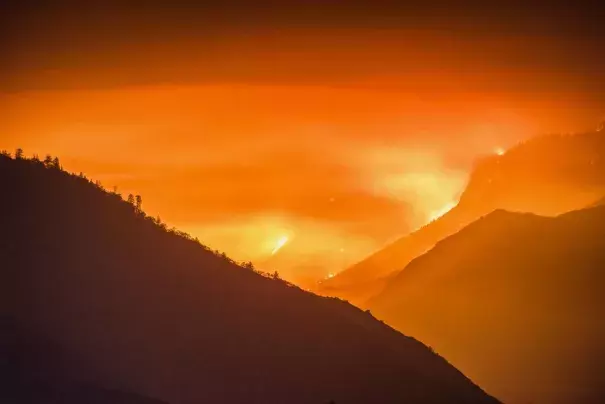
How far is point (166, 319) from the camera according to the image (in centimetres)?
7388

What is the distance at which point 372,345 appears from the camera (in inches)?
3287

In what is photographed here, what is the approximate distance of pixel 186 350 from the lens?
71188 mm

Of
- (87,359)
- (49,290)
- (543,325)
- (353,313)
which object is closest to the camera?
(87,359)

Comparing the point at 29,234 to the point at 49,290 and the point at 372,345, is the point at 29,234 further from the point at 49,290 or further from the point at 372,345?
the point at 372,345

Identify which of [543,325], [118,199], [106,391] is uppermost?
[543,325]

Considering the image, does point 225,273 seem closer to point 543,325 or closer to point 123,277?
point 123,277

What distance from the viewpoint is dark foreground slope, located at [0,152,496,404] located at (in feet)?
217

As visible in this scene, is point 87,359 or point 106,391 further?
point 87,359

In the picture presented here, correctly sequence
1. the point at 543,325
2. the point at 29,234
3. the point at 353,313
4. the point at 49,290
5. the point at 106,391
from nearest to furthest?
the point at 106,391, the point at 49,290, the point at 29,234, the point at 353,313, the point at 543,325

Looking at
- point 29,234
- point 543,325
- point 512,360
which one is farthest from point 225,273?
point 543,325

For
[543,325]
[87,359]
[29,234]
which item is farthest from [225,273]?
[543,325]

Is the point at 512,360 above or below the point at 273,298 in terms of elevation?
above

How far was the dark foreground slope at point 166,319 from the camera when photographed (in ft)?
217

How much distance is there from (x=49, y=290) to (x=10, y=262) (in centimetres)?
414
